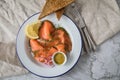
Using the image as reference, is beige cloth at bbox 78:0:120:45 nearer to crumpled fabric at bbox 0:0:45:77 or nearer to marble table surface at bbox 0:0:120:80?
marble table surface at bbox 0:0:120:80

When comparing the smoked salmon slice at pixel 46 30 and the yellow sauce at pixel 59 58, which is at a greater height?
the smoked salmon slice at pixel 46 30

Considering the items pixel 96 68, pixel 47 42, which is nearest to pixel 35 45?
pixel 47 42

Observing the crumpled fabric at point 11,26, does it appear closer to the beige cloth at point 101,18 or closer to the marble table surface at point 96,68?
the marble table surface at point 96,68

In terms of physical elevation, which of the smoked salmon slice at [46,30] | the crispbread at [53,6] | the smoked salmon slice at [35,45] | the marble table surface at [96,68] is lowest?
the marble table surface at [96,68]

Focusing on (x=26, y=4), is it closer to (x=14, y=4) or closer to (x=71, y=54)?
(x=14, y=4)

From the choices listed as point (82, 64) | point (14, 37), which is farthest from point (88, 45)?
point (14, 37)

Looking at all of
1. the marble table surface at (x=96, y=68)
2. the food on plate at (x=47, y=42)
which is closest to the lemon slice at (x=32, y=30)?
the food on plate at (x=47, y=42)
